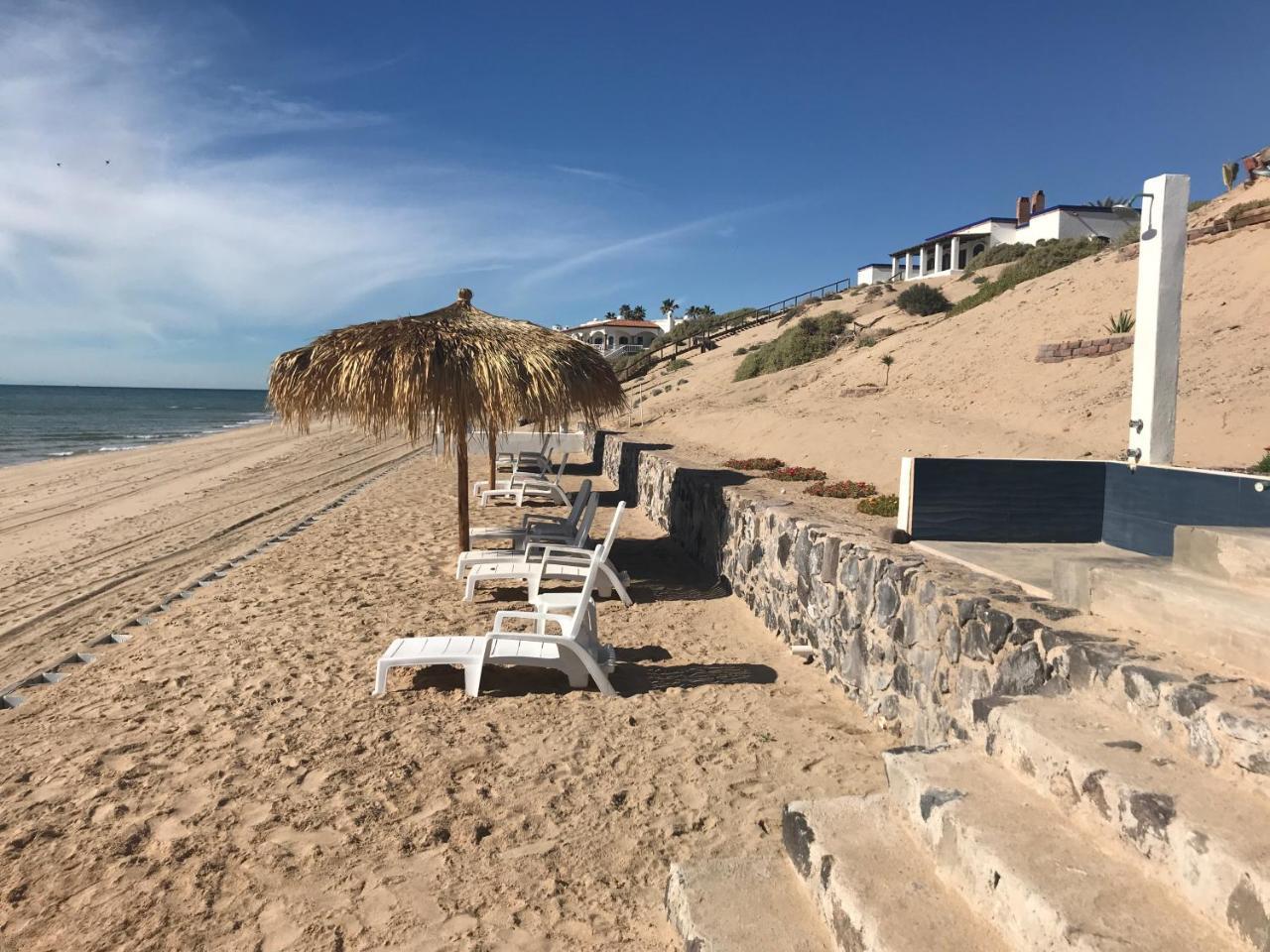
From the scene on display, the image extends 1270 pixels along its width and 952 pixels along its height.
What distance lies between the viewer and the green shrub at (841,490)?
9164mm

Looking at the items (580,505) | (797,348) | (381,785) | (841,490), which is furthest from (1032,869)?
(797,348)

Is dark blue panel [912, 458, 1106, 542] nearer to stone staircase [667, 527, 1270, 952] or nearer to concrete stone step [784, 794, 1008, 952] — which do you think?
stone staircase [667, 527, 1270, 952]

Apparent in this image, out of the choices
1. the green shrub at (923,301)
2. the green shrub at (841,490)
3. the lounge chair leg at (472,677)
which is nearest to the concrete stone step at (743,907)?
the lounge chair leg at (472,677)

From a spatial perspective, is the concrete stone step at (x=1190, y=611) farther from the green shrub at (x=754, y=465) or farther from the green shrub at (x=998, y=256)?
the green shrub at (x=998, y=256)

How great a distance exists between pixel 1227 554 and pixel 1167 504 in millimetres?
2949

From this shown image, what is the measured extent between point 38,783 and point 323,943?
6.19 feet

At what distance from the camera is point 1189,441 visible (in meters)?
11.2

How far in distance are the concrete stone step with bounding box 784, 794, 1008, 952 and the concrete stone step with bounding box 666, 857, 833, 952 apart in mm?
54

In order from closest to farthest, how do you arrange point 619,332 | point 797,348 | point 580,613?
point 580,613 → point 797,348 → point 619,332

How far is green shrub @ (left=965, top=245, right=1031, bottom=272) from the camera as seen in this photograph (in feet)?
116

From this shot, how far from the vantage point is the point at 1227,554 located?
315cm


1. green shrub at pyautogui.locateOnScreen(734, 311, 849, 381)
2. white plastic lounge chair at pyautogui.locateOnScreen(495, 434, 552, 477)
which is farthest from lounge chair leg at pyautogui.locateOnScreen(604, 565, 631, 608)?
green shrub at pyautogui.locateOnScreen(734, 311, 849, 381)

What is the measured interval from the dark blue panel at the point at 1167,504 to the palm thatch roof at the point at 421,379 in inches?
179

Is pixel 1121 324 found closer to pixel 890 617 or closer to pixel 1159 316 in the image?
pixel 1159 316
